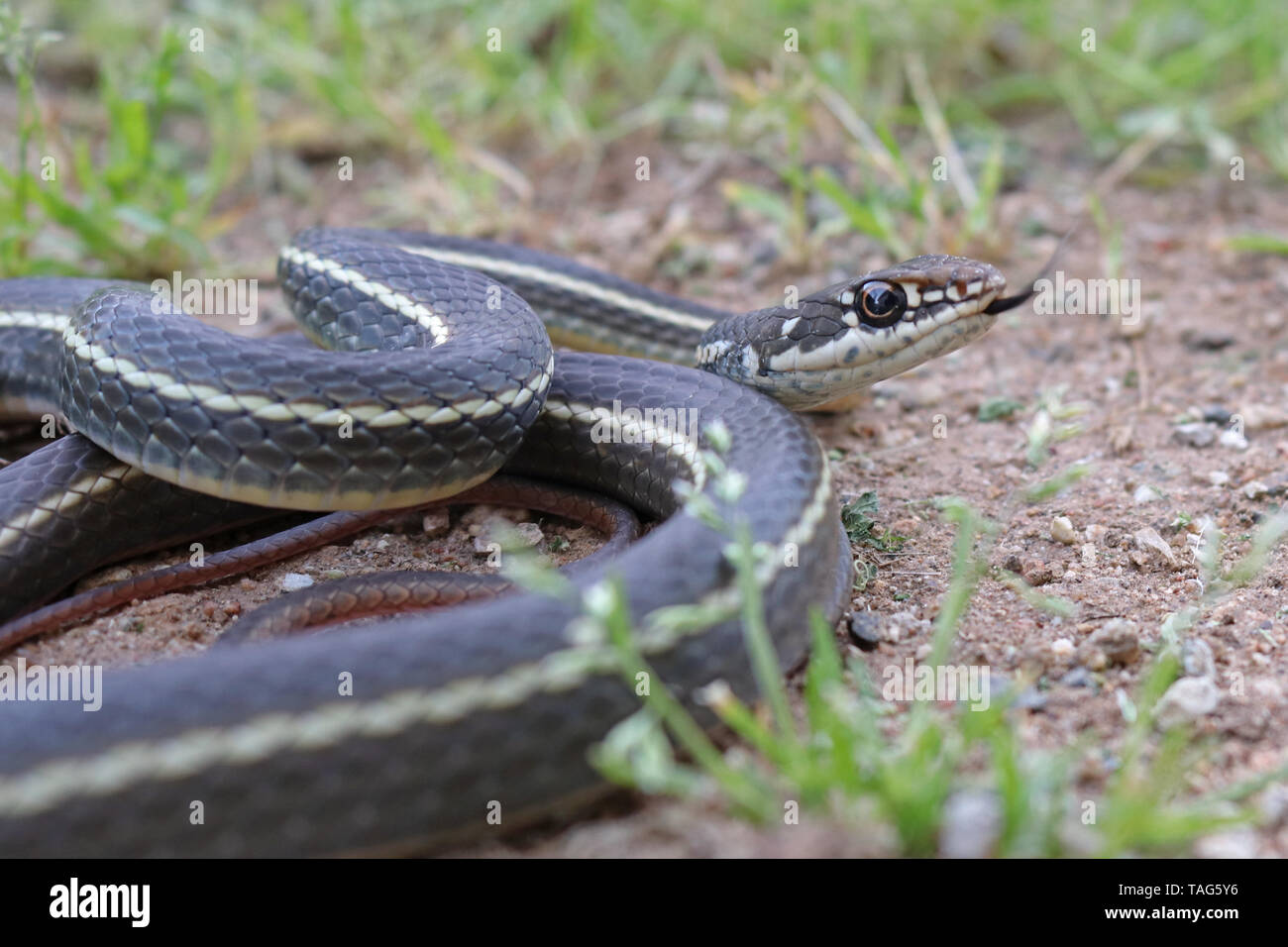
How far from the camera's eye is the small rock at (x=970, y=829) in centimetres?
319

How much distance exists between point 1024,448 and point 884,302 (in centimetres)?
143

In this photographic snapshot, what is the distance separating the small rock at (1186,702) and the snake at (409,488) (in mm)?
1231

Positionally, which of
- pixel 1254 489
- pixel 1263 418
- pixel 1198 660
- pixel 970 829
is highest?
pixel 1263 418

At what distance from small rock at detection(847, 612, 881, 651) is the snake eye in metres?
1.47

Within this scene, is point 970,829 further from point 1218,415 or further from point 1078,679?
point 1218,415

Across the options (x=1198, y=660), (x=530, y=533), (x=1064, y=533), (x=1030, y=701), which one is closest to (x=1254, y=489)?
(x=1064, y=533)

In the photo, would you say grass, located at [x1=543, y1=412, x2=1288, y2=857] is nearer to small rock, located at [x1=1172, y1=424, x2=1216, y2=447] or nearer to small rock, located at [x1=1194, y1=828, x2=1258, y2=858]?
small rock, located at [x1=1194, y1=828, x2=1258, y2=858]

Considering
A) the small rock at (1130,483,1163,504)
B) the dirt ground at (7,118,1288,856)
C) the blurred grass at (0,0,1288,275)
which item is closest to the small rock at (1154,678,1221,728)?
the dirt ground at (7,118,1288,856)

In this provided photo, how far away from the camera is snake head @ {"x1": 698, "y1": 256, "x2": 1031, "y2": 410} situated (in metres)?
5.29

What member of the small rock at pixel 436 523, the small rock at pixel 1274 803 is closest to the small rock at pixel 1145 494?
the small rock at pixel 1274 803

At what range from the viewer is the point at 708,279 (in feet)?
26.0

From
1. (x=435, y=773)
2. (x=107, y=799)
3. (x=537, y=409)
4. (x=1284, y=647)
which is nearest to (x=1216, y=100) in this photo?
(x=1284, y=647)

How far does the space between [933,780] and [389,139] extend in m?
7.60

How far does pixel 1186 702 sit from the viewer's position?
13.3ft
